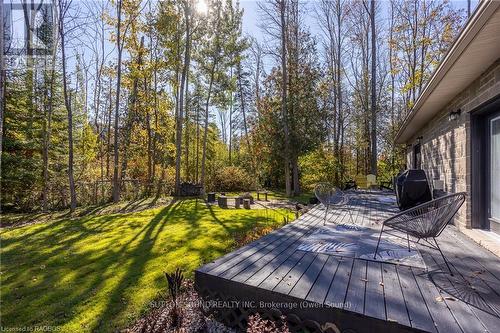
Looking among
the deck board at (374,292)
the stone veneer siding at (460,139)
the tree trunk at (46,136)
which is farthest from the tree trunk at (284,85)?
the deck board at (374,292)

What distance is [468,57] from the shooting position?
3078 millimetres

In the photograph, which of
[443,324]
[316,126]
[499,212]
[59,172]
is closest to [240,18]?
[316,126]

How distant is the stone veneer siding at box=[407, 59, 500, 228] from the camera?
345 cm

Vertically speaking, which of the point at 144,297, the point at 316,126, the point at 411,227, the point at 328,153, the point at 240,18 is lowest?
the point at 144,297

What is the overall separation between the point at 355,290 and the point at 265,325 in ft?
2.57

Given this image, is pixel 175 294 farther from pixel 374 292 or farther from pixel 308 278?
pixel 374 292

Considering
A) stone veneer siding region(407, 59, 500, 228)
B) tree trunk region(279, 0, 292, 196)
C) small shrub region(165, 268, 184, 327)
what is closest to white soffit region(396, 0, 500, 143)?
stone veneer siding region(407, 59, 500, 228)

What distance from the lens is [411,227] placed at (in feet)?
9.31

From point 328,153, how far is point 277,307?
1545 centimetres

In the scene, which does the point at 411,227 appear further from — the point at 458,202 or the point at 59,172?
the point at 59,172

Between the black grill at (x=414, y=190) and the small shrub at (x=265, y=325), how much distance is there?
445 cm

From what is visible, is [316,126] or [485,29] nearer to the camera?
[485,29]

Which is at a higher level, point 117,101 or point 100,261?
point 117,101
